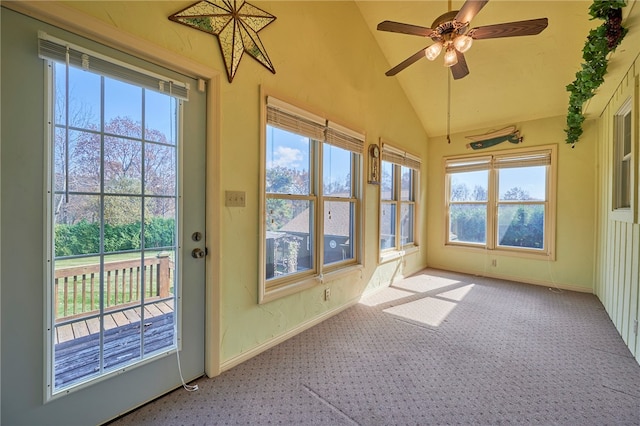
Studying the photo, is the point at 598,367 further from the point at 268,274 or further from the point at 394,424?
the point at 268,274

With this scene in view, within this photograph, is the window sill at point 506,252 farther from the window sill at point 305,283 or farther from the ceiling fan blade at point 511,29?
the ceiling fan blade at point 511,29

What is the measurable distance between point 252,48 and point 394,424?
2.68 metres

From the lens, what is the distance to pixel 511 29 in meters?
1.90

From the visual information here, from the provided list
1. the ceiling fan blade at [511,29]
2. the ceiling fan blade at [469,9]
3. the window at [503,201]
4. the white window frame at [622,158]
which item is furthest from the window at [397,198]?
the white window frame at [622,158]

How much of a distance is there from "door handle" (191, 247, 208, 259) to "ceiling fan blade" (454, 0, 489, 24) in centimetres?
229

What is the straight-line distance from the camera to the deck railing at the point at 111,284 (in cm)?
138

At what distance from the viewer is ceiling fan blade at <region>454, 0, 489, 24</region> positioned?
163cm

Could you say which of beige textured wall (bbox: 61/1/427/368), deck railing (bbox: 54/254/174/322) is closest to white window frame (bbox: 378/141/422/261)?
beige textured wall (bbox: 61/1/427/368)

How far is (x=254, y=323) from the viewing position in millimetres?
2189

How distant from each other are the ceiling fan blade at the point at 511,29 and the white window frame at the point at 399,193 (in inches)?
70.1

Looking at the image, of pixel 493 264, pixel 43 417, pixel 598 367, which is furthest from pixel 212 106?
pixel 493 264

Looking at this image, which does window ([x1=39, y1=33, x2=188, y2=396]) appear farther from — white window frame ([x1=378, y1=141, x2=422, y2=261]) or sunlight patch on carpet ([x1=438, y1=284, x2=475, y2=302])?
sunlight patch on carpet ([x1=438, y1=284, x2=475, y2=302])

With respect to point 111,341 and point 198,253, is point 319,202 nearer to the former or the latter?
point 198,253

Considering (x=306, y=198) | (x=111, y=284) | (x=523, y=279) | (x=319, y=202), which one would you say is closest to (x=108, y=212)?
(x=111, y=284)
